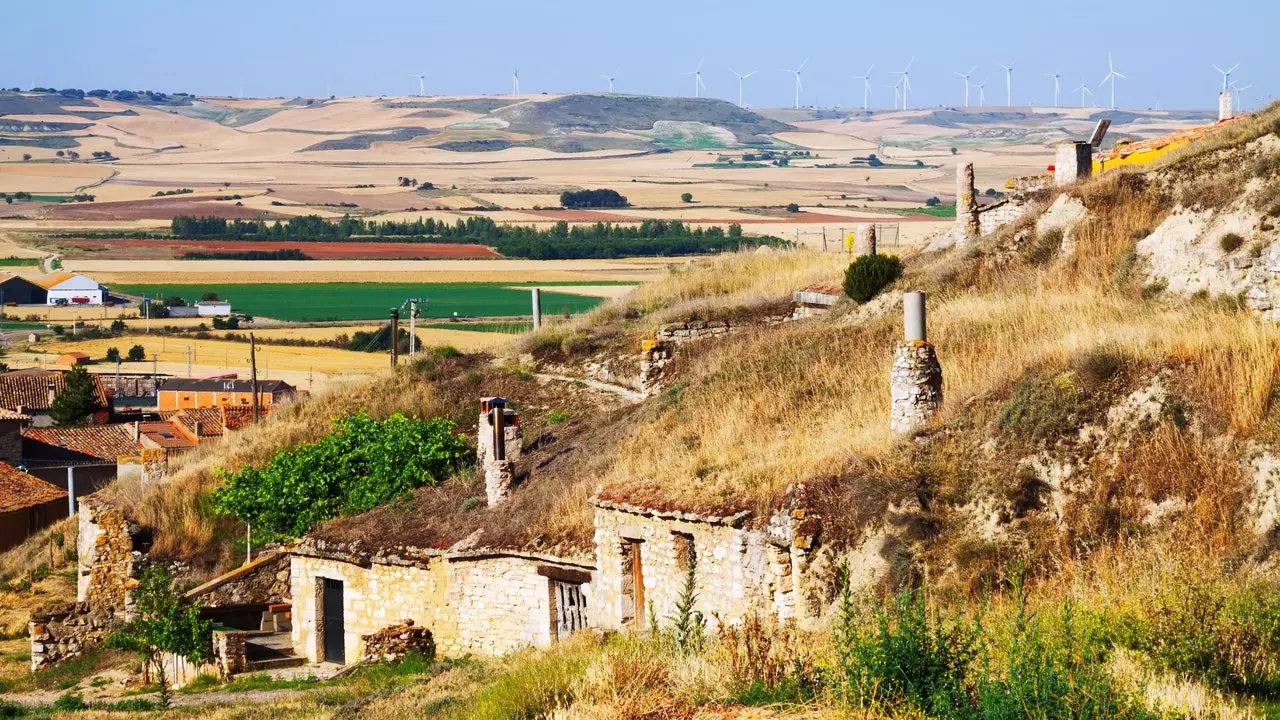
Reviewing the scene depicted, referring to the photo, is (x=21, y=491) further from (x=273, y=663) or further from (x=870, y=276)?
(x=870, y=276)

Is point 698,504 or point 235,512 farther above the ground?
point 698,504

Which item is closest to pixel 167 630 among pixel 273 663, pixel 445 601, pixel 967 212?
pixel 273 663

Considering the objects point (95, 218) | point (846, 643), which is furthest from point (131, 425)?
point (95, 218)

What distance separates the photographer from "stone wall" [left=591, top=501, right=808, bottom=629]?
51.8ft

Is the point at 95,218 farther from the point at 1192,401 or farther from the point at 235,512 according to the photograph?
the point at 1192,401

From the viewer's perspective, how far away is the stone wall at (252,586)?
2738 centimetres

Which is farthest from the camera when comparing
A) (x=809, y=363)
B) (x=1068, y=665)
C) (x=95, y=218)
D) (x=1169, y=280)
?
(x=95, y=218)

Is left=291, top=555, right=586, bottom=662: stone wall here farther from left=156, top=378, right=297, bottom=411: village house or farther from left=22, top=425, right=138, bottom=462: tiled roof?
left=156, top=378, right=297, bottom=411: village house

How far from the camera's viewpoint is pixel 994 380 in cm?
1711

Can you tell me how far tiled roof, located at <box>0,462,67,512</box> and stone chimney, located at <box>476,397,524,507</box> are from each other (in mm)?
21481

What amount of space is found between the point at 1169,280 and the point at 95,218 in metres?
188

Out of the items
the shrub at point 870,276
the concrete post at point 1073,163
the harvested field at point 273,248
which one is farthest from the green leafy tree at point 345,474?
the harvested field at point 273,248

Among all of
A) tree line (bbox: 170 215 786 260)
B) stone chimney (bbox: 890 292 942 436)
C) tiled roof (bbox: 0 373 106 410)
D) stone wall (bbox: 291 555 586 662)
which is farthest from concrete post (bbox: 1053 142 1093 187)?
tree line (bbox: 170 215 786 260)

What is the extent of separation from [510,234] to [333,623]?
14071 centimetres
